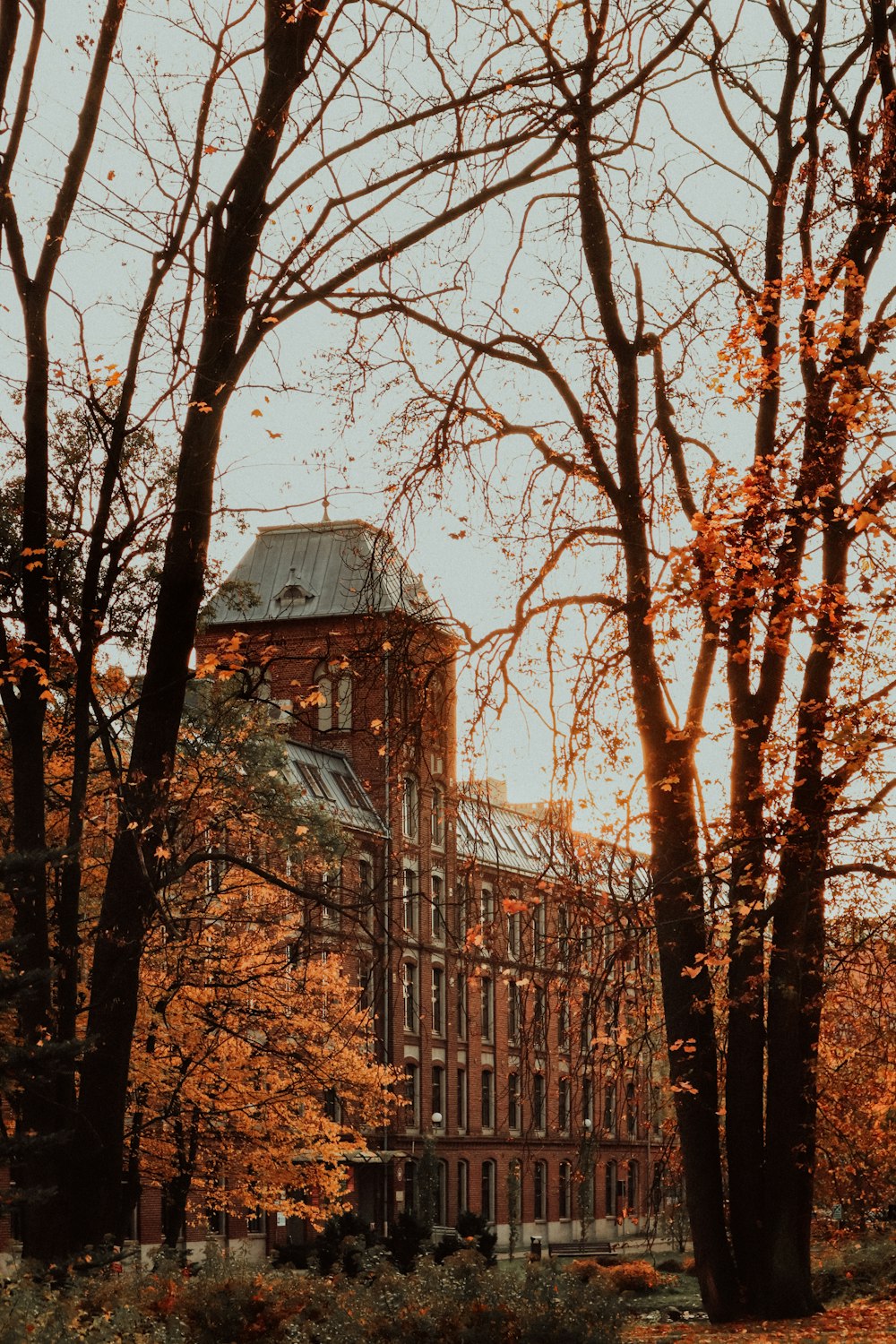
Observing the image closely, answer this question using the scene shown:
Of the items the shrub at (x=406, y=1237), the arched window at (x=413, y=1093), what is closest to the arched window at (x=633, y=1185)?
the arched window at (x=413, y=1093)

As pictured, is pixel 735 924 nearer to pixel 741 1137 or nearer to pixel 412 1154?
pixel 741 1137

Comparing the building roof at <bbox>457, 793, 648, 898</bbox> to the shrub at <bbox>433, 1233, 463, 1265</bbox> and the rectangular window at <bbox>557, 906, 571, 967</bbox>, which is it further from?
the shrub at <bbox>433, 1233, 463, 1265</bbox>

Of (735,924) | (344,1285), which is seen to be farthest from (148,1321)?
A: (735,924)

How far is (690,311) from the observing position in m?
12.9

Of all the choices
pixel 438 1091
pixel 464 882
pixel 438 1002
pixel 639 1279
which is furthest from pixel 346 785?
pixel 464 882

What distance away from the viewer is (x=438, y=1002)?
178 feet

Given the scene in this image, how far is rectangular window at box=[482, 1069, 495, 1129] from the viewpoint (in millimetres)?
56312

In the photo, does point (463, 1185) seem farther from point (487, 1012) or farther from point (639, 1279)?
point (639, 1279)

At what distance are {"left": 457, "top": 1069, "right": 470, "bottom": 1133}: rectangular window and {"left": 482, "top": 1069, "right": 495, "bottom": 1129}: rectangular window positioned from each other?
1293 mm

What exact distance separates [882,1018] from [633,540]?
22.8 ft

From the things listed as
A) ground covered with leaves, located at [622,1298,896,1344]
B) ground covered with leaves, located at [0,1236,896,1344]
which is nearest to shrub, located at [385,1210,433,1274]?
ground covered with leaves, located at [622,1298,896,1344]

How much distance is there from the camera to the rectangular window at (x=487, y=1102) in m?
56.3

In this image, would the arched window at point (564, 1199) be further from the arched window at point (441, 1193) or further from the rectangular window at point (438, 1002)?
the rectangular window at point (438, 1002)

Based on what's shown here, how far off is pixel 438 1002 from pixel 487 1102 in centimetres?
506
